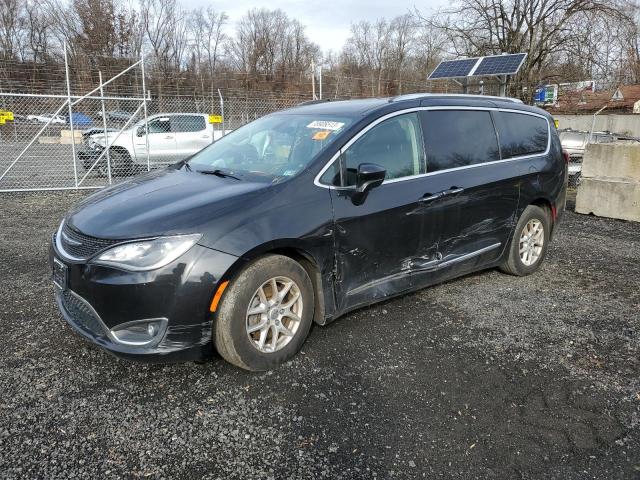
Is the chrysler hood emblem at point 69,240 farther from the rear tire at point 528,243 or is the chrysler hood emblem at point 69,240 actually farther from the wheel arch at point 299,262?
the rear tire at point 528,243

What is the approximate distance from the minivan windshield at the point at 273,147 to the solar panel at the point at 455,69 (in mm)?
9645

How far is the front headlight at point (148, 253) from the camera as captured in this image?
2.74m

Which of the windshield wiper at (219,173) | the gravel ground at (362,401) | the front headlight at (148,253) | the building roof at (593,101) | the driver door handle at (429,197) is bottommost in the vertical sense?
the gravel ground at (362,401)

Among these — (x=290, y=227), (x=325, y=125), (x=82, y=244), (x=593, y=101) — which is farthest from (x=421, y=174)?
(x=593, y=101)

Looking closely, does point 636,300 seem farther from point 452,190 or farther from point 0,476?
point 0,476

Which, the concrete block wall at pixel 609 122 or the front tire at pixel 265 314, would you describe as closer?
the front tire at pixel 265 314

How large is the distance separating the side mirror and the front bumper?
105cm

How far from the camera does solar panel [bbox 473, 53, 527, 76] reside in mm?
11966

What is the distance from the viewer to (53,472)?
2279mm

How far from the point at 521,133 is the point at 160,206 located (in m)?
3.60

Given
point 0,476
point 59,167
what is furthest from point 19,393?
point 59,167

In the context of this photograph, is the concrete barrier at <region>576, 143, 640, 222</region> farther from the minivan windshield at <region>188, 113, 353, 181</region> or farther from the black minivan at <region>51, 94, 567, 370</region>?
the minivan windshield at <region>188, 113, 353, 181</region>

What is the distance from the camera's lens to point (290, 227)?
10.2ft

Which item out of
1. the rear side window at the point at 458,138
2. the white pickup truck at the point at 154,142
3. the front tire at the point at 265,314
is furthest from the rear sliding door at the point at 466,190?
the white pickup truck at the point at 154,142
